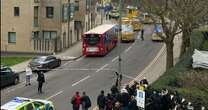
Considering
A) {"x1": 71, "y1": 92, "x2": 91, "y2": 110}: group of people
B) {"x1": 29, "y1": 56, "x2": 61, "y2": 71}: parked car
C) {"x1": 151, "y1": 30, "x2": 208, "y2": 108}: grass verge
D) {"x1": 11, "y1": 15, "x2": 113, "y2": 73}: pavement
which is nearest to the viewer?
{"x1": 151, "y1": 30, "x2": 208, "y2": 108}: grass verge

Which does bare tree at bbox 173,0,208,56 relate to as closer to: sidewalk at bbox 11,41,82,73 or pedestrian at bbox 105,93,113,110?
sidewalk at bbox 11,41,82,73

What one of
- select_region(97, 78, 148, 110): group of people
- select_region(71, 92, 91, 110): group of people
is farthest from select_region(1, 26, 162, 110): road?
select_region(97, 78, 148, 110): group of people

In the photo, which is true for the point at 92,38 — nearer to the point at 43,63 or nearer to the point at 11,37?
the point at 11,37

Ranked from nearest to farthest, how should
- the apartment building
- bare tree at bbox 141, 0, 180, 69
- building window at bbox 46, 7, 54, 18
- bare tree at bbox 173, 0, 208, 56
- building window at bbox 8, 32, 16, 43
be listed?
bare tree at bbox 173, 0, 208, 56 → bare tree at bbox 141, 0, 180, 69 → building window at bbox 8, 32, 16, 43 → the apartment building → building window at bbox 46, 7, 54, 18

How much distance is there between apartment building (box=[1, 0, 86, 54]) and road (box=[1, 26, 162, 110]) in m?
5.01

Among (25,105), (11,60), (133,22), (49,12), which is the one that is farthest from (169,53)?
(133,22)

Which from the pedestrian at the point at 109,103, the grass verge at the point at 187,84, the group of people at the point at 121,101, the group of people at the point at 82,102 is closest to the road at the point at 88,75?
the group of people at the point at 82,102

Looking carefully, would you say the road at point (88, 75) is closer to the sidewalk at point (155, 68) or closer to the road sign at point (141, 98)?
the sidewalk at point (155, 68)

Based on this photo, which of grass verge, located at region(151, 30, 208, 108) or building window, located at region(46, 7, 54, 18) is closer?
grass verge, located at region(151, 30, 208, 108)

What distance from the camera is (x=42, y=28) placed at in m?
60.6

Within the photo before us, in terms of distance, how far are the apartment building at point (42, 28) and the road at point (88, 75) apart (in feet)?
16.4

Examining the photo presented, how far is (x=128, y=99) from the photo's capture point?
25219 millimetres

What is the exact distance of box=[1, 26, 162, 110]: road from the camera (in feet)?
121

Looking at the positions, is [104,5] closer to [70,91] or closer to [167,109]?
[70,91]
